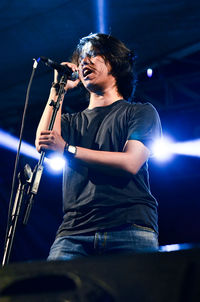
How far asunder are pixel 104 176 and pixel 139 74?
2069 mm

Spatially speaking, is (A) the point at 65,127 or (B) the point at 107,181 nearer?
(B) the point at 107,181

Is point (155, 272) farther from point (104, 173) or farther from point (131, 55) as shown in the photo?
point (131, 55)

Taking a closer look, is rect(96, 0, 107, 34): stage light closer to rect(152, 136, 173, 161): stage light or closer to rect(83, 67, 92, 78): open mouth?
rect(83, 67, 92, 78): open mouth

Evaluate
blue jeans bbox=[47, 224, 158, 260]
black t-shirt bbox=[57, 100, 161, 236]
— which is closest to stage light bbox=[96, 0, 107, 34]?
black t-shirt bbox=[57, 100, 161, 236]

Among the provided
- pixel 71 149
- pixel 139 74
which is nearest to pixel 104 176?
pixel 71 149

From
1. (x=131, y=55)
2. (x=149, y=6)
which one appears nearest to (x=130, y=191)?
(x=131, y=55)

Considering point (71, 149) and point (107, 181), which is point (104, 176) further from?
→ point (71, 149)

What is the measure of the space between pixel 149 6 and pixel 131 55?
126cm

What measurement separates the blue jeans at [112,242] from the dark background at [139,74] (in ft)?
3.33

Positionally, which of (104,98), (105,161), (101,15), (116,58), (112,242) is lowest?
(112,242)

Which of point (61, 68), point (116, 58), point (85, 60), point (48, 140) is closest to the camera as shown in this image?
point (48, 140)

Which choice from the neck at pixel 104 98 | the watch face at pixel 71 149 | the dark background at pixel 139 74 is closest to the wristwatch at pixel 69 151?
the watch face at pixel 71 149

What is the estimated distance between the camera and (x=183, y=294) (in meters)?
0.61

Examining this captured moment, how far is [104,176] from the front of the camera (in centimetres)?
181
